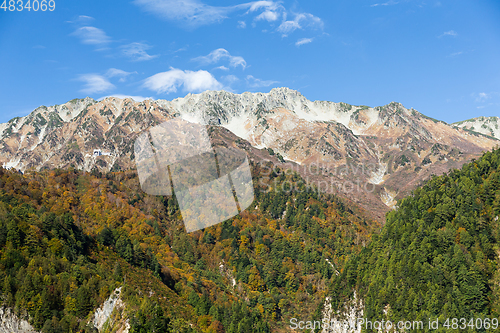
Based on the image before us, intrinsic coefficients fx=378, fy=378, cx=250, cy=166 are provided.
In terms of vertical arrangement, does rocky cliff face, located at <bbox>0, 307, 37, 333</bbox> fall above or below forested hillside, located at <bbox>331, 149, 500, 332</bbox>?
below

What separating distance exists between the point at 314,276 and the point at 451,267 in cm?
4753

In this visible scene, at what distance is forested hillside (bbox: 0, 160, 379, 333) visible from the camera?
62562 millimetres

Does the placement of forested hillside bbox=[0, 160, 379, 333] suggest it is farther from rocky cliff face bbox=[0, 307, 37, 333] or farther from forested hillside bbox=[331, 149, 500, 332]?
forested hillside bbox=[331, 149, 500, 332]

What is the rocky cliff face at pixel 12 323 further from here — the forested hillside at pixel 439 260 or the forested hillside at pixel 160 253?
the forested hillside at pixel 439 260

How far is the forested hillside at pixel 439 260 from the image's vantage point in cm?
6981

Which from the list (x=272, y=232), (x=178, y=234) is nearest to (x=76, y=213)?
(x=178, y=234)

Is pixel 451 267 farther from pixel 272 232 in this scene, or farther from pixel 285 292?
pixel 272 232

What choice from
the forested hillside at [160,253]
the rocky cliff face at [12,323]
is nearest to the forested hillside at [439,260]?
the forested hillside at [160,253]

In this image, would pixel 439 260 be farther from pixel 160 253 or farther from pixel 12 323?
pixel 160 253

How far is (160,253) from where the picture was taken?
11819cm

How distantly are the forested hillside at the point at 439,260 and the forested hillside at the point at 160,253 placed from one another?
66.7 ft

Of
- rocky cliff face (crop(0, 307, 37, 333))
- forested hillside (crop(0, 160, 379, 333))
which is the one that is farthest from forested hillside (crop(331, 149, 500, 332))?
rocky cliff face (crop(0, 307, 37, 333))

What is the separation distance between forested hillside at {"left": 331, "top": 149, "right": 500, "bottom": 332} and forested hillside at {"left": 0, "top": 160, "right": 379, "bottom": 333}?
20.3m

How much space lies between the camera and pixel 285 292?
114 m
